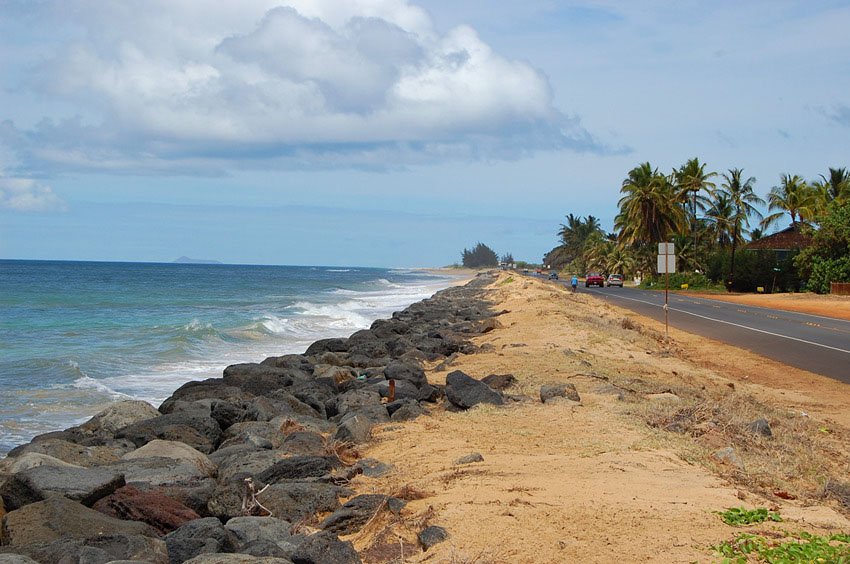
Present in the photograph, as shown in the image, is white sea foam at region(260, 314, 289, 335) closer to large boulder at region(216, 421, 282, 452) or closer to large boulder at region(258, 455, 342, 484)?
large boulder at region(216, 421, 282, 452)

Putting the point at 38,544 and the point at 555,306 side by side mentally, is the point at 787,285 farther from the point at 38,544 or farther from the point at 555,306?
the point at 38,544

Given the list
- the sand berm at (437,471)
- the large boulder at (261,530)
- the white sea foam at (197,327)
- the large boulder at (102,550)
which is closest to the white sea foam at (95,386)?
the sand berm at (437,471)

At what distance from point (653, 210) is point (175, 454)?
68.4 metres

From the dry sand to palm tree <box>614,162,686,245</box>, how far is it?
5893cm

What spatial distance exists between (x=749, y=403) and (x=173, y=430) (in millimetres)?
7861

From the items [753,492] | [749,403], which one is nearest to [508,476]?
[753,492]

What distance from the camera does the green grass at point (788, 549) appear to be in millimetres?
4763

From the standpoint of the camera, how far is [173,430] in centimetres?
1032

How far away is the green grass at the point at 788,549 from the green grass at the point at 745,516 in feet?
0.96

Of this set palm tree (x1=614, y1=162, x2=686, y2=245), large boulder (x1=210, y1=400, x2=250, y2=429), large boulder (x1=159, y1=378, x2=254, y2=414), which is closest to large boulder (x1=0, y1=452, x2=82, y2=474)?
Answer: large boulder (x1=210, y1=400, x2=250, y2=429)

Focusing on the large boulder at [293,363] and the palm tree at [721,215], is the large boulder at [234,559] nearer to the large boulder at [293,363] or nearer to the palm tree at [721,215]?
the large boulder at [293,363]

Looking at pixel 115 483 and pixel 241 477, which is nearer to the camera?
pixel 115 483

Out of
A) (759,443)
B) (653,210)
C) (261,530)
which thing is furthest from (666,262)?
(653,210)

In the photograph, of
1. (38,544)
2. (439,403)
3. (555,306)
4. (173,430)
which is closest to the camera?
(38,544)
